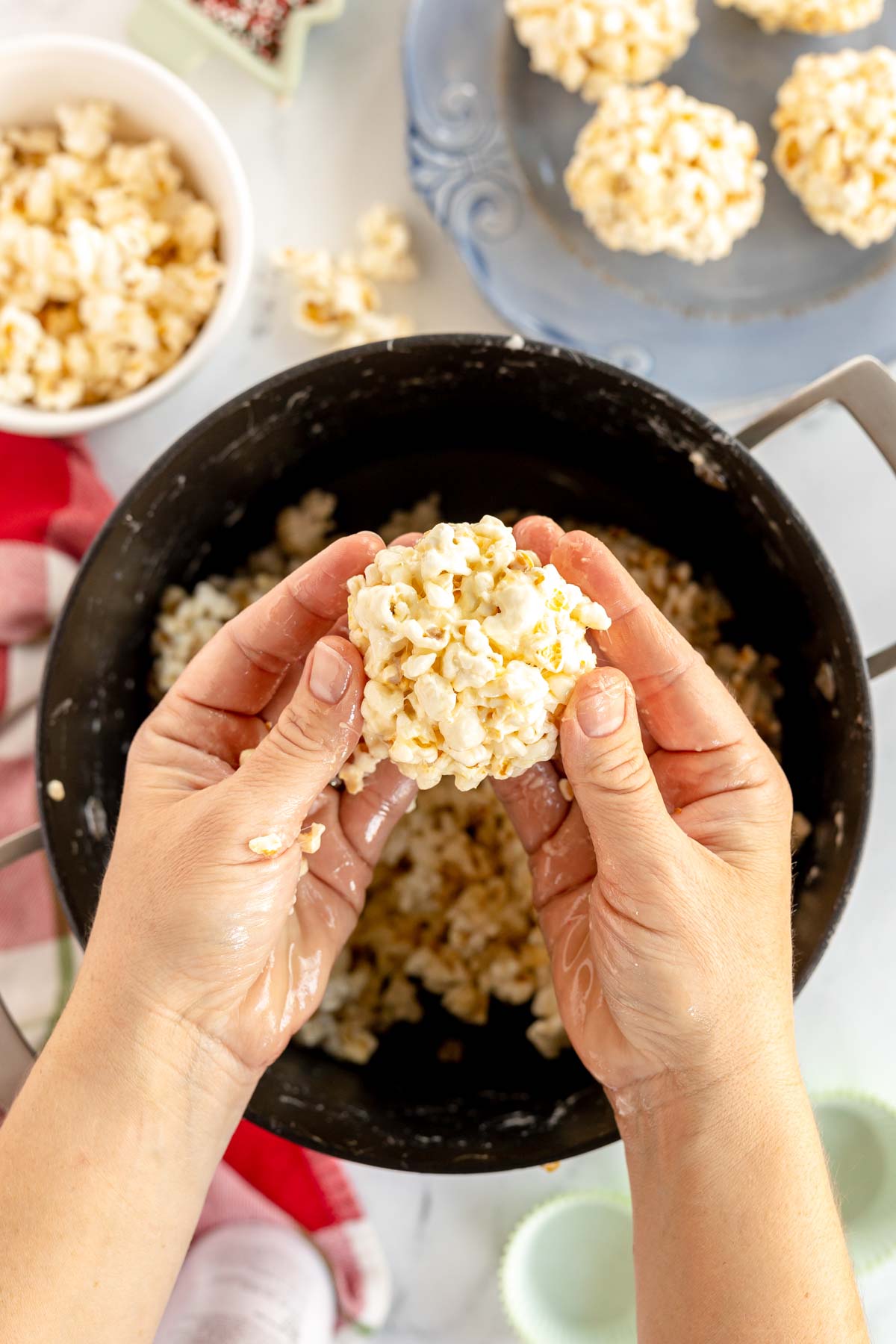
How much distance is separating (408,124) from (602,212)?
279 mm

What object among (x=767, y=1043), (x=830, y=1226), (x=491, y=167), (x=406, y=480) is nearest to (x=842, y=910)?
(x=767, y=1043)

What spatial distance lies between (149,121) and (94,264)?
210mm

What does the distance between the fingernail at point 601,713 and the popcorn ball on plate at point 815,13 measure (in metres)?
1.02

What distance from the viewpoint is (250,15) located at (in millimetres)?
1418

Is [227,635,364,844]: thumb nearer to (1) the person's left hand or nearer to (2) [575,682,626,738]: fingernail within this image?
(1) the person's left hand

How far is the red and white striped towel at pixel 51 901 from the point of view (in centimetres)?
138

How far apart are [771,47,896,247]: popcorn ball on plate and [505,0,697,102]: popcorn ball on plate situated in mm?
182

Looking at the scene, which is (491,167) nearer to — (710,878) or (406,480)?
(406,480)

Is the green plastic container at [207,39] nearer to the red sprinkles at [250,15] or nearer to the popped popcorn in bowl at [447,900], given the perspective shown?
the red sprinkles at [250,15]

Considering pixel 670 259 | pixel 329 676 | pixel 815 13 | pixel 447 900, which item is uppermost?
pixel 815 13

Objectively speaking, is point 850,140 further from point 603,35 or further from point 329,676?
point 329,676

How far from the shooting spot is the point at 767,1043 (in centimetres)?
99

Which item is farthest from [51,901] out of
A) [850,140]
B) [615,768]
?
[850,140]

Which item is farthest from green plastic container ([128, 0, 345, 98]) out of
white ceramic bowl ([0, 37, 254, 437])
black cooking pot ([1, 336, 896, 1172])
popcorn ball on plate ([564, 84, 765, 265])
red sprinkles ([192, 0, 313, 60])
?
black cooking pot ([1, 336, 896, 1172])
